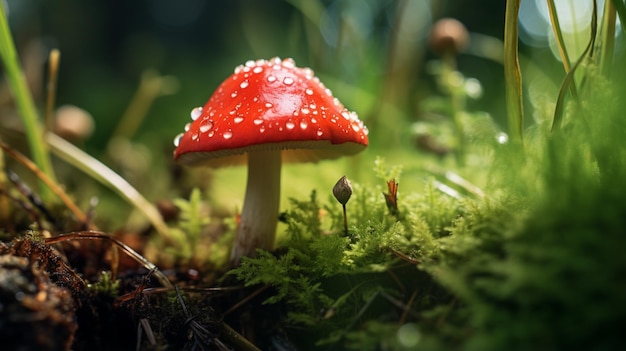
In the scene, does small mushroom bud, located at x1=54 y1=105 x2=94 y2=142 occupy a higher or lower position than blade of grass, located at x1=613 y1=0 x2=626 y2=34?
higher

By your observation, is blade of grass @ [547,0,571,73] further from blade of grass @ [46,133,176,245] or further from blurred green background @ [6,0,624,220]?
blade of grass @ [46,133,176,245]

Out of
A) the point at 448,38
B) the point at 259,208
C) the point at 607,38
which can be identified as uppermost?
the point at 448,38

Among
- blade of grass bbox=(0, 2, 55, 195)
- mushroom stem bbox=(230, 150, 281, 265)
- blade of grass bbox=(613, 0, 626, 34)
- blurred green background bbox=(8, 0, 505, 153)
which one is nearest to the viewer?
blade of grass bbox=(613, 0, 626, 34)

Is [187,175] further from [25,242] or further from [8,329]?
[8,329]

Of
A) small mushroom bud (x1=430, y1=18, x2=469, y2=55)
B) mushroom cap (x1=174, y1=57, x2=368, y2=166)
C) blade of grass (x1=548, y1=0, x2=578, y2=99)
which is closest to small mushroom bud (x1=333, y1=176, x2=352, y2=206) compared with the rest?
mushroom cap (x1=174, y1=57, x2=368, y2=166)

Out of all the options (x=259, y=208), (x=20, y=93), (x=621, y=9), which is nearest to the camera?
(x=621, y=9)

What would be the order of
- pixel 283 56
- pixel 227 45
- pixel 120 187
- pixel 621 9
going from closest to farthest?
1. pixel 621 9
2. pixel 120 187
3. pixel 283 56
4. pixel 227 45

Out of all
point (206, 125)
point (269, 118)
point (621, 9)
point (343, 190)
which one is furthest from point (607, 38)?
point (206, 125)

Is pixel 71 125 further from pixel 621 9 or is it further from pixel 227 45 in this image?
pixel 227 45
